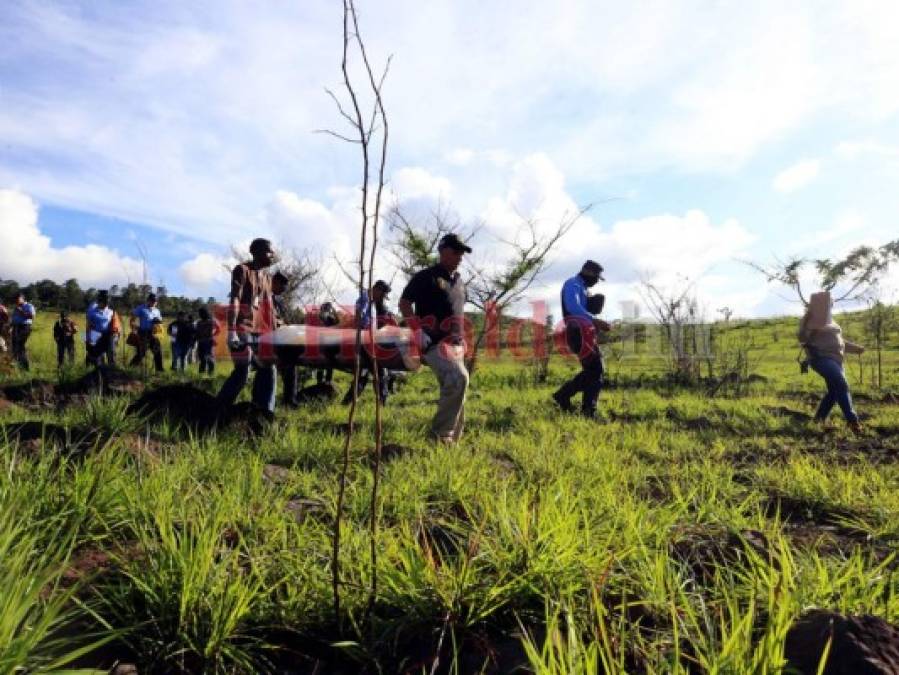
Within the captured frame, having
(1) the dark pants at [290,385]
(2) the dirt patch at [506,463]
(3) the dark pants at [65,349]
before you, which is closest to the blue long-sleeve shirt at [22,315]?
(3) the dark pants at [65,349]

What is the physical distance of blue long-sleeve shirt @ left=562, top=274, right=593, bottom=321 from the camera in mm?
7488

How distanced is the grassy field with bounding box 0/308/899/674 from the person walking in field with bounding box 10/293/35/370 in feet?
39.7

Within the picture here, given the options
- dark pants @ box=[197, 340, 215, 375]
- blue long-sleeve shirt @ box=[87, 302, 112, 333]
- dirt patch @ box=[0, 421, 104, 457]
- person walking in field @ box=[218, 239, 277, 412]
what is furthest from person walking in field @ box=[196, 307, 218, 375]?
dirt patch @ box=[0, 421, 104, 457]

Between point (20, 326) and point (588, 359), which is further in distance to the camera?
point (20, 326)

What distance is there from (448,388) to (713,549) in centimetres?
299

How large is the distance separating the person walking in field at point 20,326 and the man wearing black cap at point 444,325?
1278cm

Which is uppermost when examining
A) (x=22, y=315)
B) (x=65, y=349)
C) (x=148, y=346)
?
(x=22, y=315)

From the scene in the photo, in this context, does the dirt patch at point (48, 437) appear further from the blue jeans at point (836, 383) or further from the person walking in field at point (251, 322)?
the blue jeans at point (836, 383)

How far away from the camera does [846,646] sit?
1450mm

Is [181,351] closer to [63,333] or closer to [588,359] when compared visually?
[63,333]

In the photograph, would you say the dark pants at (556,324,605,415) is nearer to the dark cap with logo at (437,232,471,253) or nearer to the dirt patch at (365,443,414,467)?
the dark cap with logo at (437,232,471,253)

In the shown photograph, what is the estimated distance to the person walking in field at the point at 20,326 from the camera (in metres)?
13.9

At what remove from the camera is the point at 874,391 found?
11555mm

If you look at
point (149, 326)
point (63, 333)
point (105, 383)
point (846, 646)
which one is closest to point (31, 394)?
point (105, 383)
